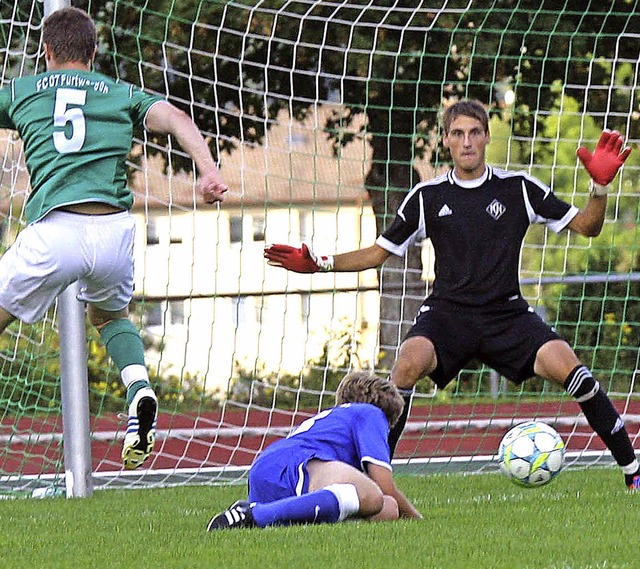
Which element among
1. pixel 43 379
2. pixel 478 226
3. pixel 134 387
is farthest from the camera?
pixel 43 379

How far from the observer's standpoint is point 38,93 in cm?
562

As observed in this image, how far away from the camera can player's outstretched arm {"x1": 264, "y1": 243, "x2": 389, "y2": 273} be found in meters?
6.53

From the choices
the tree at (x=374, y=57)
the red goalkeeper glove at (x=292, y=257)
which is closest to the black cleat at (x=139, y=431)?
the red goalkeeper glove at (x=292, y=257)

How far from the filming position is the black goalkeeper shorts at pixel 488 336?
655cm

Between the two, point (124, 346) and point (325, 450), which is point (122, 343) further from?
point (325, 450)

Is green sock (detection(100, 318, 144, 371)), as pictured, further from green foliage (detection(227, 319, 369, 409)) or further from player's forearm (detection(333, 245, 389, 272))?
green foliage (detection(227, 319, 369, 409))

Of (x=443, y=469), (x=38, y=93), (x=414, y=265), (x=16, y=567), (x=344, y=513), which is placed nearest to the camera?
(x=16, y=567)

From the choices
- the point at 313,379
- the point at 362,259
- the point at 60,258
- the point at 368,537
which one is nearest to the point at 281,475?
the point at 368,537

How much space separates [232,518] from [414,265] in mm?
8205

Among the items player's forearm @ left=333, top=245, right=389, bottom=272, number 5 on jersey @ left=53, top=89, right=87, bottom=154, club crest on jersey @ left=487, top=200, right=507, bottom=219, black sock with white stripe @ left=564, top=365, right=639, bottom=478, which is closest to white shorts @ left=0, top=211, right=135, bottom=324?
number 5 on jersey @ left=53, top=89, right=87, bottom=154

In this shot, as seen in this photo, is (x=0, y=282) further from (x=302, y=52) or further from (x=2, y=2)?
(x=302, y=52)

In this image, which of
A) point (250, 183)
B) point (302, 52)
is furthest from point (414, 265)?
point (250, 183)

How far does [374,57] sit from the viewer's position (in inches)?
433

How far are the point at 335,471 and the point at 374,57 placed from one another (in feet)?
20.4
